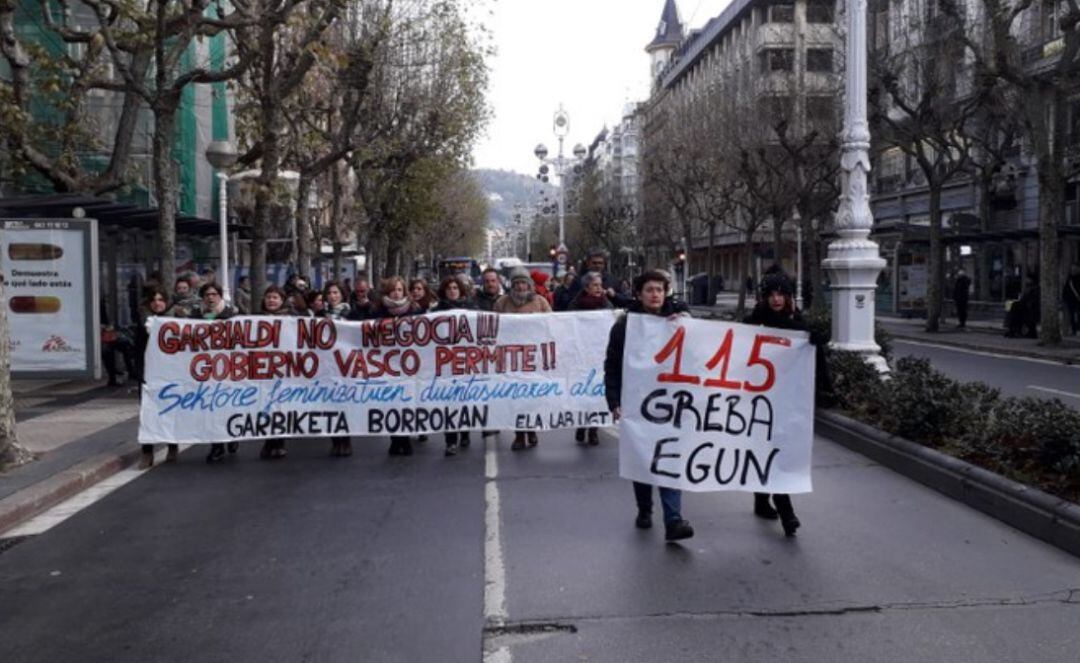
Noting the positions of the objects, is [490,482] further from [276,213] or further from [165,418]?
[276,213]

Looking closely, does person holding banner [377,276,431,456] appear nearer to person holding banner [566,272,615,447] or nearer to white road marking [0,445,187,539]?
person holding banner [566,272,615,447]

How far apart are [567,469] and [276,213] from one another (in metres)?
33.7

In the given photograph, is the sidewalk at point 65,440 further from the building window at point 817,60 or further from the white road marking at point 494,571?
the building window at point 817,60

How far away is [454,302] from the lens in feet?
38.6

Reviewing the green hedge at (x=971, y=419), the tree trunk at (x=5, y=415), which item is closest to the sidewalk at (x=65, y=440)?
the tree trunk at (x=5, y=415)

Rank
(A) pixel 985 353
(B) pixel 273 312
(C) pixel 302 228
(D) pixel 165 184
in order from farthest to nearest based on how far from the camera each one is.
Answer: (C) pixel 302 228
(A) pixel 985 353
(D) pixel 165 184
(B) pixel 273 312

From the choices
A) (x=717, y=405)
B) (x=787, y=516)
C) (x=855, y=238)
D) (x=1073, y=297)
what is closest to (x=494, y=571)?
(x=717, y=405)

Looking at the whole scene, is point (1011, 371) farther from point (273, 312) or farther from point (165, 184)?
point (165, 184)

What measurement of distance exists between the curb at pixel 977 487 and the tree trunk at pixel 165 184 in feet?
33.3

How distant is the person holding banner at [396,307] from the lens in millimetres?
10992

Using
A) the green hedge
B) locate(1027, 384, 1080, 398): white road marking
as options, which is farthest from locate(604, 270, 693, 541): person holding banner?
locate(1027, 384, 1080, 398): white road marking

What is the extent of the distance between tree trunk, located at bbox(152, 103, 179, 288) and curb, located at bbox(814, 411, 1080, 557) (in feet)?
33.3

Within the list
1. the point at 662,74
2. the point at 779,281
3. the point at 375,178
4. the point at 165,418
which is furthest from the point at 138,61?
the point at 662,74

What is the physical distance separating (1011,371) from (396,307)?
42.4ft
